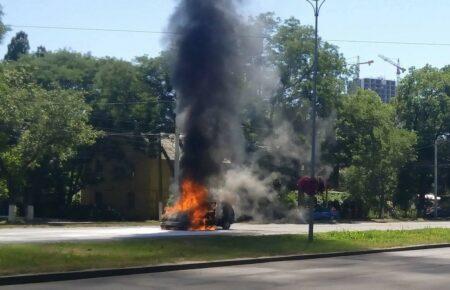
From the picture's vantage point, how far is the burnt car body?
34219 mm

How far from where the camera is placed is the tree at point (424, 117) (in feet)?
261

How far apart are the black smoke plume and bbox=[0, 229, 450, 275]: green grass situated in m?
7.49

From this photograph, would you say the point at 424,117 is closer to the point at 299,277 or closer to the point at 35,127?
the point at 35,127

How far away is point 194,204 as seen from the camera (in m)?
33.8

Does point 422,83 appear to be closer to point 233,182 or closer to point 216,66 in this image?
point 233,182

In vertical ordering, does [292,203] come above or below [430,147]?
below

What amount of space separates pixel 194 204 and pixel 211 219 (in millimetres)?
1862

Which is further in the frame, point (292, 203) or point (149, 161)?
point (149, 161)

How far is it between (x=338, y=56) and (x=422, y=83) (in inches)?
832

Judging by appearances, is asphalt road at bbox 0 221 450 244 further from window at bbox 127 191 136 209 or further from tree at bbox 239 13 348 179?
window at bbox 127 191 136 209

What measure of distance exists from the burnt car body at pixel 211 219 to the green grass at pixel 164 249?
22.1 feet

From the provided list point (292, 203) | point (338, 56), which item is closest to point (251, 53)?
point (292, 203)

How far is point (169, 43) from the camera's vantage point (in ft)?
116

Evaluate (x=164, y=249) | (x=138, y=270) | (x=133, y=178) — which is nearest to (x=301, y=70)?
(x=133, y=178)
